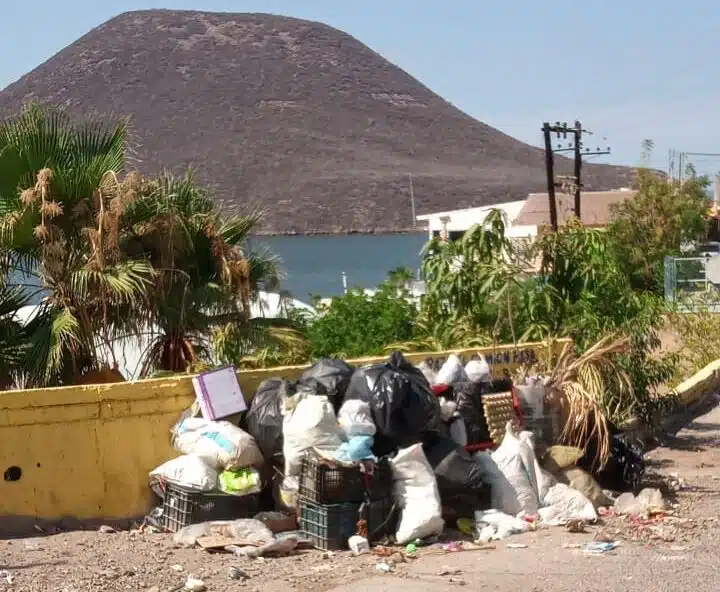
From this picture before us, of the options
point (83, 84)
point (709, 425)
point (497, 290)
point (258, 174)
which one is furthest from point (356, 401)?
point (83, 84)

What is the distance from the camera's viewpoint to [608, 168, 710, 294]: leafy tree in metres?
43.5

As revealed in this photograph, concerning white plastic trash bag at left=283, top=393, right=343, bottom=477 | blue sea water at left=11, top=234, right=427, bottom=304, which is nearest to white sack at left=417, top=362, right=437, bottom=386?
white plastic trash bag at left=283, top=393, right=343, bottom=477

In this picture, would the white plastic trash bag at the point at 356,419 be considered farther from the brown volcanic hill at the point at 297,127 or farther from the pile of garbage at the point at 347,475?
the brown volcanic hill at the point at 297,127

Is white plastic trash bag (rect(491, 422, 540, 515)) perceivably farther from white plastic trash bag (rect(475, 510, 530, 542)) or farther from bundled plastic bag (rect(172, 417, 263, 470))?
bundled plastic bag (rect(172, 417, 263, 470))

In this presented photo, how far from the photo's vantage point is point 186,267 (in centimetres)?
1094

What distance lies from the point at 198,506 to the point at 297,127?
145197 mm

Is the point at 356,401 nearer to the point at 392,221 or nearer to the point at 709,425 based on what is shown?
A: the point at 709,425

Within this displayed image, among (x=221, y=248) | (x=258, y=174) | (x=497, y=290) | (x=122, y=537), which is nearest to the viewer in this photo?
(x=122, y=537)

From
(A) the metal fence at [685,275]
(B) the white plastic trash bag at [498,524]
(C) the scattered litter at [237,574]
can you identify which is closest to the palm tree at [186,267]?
(B) the white plastic trash bag at [498,524]

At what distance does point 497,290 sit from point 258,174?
115 metres

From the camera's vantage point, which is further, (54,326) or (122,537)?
(54,326)

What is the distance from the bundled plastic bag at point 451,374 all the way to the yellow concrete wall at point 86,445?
83.7 inches

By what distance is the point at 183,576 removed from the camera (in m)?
6.87

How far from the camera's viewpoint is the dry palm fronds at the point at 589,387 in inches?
372
